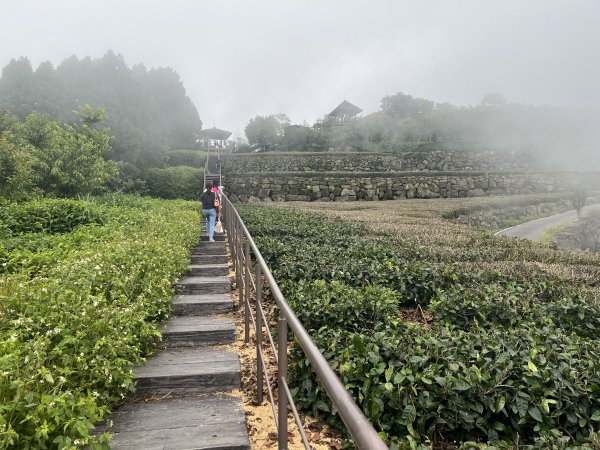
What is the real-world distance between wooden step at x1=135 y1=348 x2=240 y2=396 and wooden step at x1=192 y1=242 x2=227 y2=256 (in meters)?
4.05

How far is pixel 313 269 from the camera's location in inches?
206

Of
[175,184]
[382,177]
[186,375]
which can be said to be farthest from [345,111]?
[186,375]

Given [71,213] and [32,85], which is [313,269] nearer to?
[71,213]

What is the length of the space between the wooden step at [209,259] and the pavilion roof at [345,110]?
38.6 m

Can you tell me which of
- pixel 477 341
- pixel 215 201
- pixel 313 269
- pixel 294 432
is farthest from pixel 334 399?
pixel 215 201

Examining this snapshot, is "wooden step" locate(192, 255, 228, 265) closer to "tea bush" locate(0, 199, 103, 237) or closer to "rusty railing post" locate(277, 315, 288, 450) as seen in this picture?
"tea bush" locate(0, 199, 103, 237)

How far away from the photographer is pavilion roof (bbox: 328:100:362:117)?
43.5m

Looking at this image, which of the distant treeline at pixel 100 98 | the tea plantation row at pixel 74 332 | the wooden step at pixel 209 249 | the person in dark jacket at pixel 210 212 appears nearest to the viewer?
the tea plantation row at pixel 74 332

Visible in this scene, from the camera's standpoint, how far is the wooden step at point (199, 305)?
4.69 metres

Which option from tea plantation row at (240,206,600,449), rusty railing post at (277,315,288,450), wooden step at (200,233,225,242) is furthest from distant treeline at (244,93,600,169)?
rusty railing post at (277,315,288,450)

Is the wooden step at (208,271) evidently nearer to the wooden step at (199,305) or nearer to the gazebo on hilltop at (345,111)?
the wooden step at (199,305)

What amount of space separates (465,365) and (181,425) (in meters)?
1.90

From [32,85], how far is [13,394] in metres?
34.6

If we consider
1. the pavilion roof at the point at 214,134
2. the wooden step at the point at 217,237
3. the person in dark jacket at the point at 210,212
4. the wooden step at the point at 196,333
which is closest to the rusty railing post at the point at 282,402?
the wooden step at the point at 196,333
